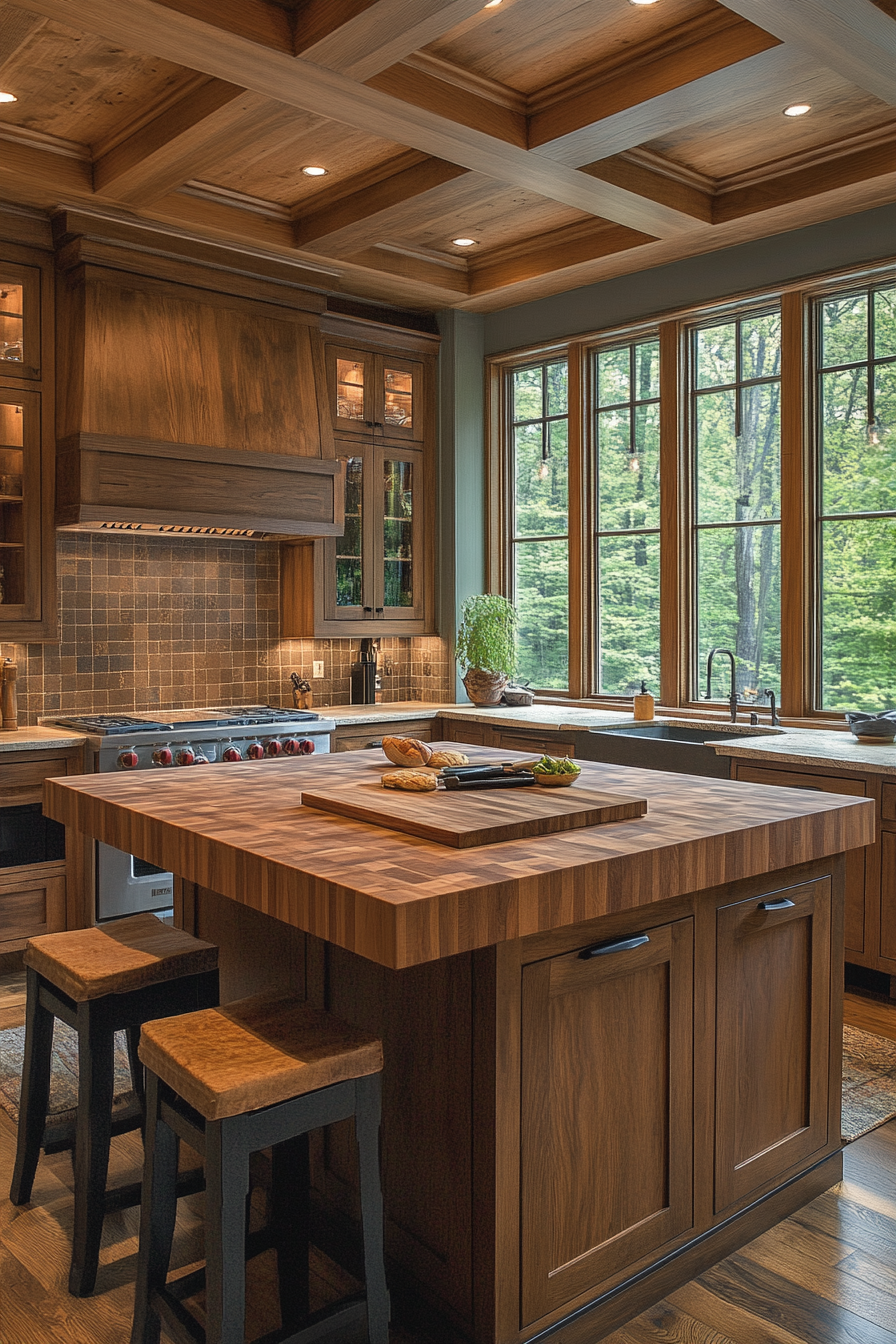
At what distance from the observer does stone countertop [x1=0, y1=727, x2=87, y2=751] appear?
431cm

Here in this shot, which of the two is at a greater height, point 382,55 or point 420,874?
point 382,55

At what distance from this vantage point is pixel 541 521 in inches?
245

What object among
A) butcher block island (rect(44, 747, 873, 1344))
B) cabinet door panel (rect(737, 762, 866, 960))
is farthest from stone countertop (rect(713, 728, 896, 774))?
butcher block island (rect(44, 747, 873, 1344))

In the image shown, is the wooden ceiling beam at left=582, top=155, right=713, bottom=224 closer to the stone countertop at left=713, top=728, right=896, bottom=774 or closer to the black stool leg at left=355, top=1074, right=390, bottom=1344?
the stone countertop at left=713, top=728, right=896, bottom=774

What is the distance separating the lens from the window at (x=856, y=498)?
465 cm

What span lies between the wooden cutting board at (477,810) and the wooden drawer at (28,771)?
2.26 meters

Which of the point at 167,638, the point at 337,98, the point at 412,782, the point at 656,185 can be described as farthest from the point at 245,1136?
the point at 656,185

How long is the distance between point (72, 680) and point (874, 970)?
3809 mm

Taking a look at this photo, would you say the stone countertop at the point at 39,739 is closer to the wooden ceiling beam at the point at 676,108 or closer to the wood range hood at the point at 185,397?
the wood range hood at the point at 185,397

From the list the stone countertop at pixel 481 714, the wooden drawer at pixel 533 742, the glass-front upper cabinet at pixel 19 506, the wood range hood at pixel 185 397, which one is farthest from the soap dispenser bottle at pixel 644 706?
the glass-front upper cabinet at pixel 19 506

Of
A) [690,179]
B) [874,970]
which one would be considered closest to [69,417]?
[690,179]

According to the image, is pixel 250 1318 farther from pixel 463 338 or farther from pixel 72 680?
pixel 463 338

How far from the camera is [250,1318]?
2.19 metres

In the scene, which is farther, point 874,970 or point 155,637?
point 155,637
